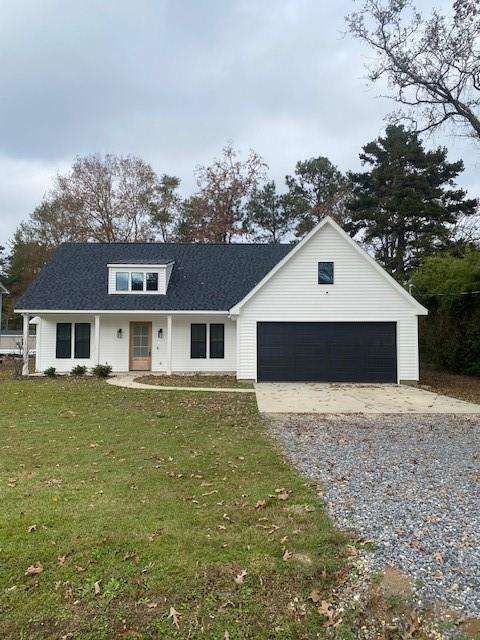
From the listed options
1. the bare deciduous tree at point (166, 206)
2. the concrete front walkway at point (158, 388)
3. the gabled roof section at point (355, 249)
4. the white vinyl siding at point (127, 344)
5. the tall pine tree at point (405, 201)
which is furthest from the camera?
the bare deciduous tree at point (166, 206)

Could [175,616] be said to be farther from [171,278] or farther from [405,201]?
[405,201]

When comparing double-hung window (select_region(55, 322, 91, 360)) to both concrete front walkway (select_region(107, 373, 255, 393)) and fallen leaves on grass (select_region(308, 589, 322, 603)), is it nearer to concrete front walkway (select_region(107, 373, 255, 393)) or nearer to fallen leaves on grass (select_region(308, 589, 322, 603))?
concrete front walkway (select_region(107, 373, 255, 393))

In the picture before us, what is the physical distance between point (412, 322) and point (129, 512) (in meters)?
14.1

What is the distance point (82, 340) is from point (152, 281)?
369 centimetres

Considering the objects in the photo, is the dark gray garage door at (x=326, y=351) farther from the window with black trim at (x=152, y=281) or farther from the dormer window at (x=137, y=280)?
the dormer window at (x=137, y=280)

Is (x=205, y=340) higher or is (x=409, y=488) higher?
(x=205, y=340)

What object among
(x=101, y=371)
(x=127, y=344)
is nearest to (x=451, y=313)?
(x=127, y=344)

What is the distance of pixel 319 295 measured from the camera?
1644 centimetres

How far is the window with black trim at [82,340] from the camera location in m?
18.7

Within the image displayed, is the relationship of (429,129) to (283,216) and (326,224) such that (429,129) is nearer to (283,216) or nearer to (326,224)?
(326,224)

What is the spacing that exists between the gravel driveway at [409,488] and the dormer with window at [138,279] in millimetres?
11077

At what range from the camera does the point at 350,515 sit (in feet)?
13.9

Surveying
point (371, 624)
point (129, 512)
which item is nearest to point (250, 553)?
point (371, 624)

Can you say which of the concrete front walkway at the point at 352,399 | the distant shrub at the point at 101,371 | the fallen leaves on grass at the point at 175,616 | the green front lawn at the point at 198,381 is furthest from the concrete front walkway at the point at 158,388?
the fallen leaves on grass at the point at 175,616
